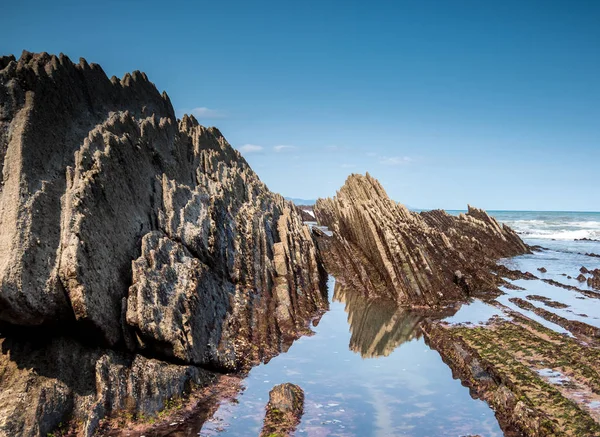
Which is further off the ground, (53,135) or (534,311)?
(53,135)

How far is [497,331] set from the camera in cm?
1884

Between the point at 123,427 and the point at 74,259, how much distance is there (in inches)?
175

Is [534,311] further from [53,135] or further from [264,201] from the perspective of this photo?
[53,135]

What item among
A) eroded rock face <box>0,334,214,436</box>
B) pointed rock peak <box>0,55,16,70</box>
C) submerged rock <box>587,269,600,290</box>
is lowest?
submerged rock <box>587,269,600,290</box>

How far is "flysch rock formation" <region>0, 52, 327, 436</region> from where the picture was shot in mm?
10711

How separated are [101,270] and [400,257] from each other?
19.0m

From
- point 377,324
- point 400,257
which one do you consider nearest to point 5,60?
point 377,324

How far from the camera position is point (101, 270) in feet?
40.5

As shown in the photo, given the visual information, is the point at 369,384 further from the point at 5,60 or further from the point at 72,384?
the point at 5,60

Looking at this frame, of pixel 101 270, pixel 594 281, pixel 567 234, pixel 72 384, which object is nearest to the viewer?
pixel 72 384

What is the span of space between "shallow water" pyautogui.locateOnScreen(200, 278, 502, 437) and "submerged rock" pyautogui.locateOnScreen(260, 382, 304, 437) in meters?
0.21

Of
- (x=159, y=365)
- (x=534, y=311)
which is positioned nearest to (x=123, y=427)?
(x=159, y=365)

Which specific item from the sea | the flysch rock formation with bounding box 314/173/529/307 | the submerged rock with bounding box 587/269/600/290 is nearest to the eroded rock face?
the sea

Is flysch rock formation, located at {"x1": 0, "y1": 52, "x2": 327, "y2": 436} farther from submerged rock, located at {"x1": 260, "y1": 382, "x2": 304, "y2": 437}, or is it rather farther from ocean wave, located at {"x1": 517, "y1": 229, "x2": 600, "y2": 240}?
ocean wave, located at {"x1": 517, "y1": 229, "x2": 600, "y2": 240}
